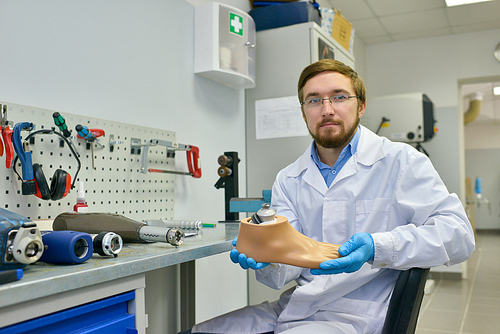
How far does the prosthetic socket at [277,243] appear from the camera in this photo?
1.02m

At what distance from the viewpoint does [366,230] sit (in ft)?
4.38

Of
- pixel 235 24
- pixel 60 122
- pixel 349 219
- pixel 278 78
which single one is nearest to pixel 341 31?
pixel 278 78

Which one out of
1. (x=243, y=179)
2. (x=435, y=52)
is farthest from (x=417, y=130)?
(x=243, y=179)

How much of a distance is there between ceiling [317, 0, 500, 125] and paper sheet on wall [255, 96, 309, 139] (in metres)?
1.42

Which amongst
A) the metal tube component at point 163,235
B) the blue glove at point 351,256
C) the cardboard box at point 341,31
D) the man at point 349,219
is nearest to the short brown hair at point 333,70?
the man at point 349,219

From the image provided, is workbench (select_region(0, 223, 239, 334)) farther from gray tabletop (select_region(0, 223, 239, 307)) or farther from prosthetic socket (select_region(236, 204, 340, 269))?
prosthetic socket (select_region(236, 204, 340, 269))

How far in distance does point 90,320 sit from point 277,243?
457 mm

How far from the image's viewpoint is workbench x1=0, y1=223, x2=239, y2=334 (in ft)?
2.39

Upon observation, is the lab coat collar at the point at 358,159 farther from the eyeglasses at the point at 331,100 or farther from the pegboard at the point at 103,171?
the pegboard at the point at 103,171

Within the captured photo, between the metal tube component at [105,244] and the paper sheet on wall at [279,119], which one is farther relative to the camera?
the paper sheet on wall at [279,119]

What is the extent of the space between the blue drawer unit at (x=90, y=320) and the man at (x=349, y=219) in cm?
31

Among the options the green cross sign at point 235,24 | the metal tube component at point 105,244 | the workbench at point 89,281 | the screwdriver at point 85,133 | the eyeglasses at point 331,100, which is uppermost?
the green cross sign at point 235,24

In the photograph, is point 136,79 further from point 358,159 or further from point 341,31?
point 341,31

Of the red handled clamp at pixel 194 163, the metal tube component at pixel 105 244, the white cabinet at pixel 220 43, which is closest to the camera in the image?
the metal tube component at pixel 105 244
